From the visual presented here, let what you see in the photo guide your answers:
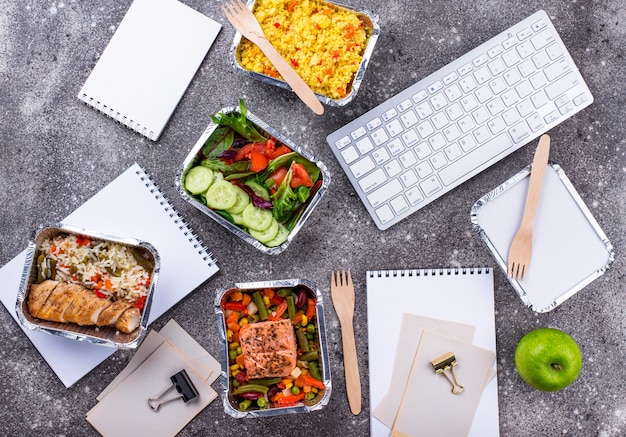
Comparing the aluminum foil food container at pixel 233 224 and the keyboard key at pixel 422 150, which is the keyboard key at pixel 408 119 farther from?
the aluminum foil food container at pixel 233 224

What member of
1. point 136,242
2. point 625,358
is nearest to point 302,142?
point 136,242

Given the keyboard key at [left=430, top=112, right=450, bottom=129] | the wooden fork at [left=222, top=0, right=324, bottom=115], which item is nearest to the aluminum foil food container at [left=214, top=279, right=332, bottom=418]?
the wooden fork at [left=222, top=0, right=324, bottom=115]

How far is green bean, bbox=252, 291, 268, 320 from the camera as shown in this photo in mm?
1698

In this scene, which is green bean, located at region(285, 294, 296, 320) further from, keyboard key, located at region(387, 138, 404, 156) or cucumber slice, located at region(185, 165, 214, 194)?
keyboard key, located at region(387, 138, 404, 156)

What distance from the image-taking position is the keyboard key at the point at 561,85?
1.74 metres

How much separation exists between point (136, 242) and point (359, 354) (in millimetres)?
808

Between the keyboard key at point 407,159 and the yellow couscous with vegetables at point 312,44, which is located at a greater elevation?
the yellow couscous with vegetables at point 312,44

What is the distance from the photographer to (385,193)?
173 cm

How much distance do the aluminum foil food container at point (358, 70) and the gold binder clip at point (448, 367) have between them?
2.89 feet

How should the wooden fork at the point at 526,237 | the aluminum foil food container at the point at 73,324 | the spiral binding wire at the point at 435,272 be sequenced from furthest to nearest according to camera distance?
the spiral binding wire at the point at 435,272, the wooden fork at the point at 526,237, the aluminum foil food container at the point at 73,324

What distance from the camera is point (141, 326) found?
1.58m

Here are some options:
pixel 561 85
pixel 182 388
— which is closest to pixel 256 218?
pixel 182 388

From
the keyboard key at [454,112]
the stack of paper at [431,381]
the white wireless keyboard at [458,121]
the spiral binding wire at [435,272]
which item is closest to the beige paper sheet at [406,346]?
the stack of paper at [431,381]

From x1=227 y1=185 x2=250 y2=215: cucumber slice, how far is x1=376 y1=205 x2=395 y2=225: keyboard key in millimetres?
427
